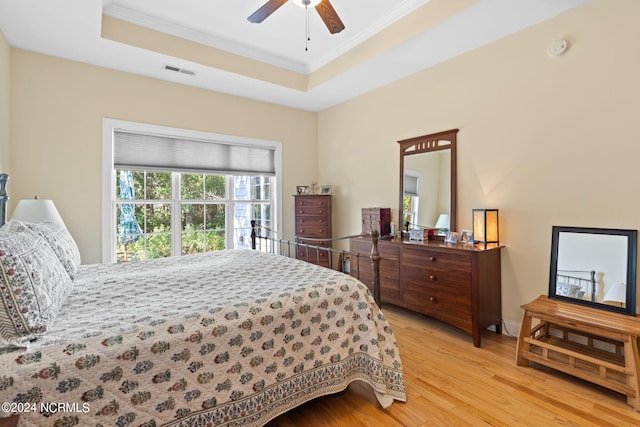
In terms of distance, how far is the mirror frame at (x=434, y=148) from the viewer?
3123 millimetres

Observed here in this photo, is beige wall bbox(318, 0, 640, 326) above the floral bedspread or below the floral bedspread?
above

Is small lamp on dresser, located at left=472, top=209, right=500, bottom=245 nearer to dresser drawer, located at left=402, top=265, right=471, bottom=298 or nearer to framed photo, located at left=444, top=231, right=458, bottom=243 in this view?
framed photo, located at left=444, top=231, right=458, bottom=243

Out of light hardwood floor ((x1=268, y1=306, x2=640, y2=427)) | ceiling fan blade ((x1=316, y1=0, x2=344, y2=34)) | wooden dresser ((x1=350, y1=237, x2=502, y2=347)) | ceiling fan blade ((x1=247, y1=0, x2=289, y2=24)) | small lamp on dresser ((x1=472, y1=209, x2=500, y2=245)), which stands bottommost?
light hardwood floor ((x1=268, y1=306, x2=640, y2=427))

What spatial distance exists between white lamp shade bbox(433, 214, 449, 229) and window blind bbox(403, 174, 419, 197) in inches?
16.2

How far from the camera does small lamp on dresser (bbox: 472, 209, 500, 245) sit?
2715mm

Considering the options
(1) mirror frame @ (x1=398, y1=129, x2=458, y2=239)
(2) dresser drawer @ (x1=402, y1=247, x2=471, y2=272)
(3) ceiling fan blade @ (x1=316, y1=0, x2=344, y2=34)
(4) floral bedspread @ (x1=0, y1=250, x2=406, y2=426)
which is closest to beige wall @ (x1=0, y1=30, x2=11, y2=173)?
(4) floral bedspread @ (x1=0, y1=250, x2=406, y2=426)

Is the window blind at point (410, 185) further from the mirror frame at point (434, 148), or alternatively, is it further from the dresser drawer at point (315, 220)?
the dresser drawer at point (315, 220)

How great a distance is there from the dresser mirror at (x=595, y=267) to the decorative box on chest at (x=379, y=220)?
1.66 metres

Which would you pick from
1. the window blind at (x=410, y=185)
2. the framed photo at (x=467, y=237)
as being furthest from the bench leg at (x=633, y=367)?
the window blind at (x=410, y=185)

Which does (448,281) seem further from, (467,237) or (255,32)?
(255,32)

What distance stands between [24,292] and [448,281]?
274cm

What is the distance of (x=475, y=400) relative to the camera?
1.84m

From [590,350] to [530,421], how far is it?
965mm

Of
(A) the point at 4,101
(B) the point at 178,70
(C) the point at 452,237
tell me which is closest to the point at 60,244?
(A) the point at 4,101
